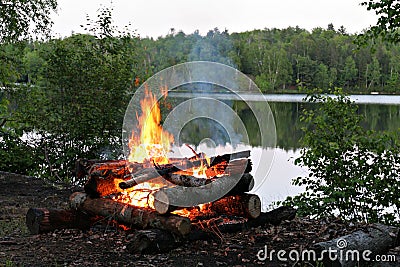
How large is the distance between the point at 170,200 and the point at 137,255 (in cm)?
67

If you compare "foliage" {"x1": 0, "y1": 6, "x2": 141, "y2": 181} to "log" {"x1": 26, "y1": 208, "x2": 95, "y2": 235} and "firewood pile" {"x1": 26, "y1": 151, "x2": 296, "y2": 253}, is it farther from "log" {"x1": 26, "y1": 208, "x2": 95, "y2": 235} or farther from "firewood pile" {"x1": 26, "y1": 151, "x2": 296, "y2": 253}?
"log" {"x1": 26, "y1": 208, "x2": 95, "y2": 235}

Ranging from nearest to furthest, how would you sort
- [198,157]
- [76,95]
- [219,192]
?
[219,192]
[198,157]
[76,95]

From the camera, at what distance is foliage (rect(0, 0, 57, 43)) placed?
9.94 meters

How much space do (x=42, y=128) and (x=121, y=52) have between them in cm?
246

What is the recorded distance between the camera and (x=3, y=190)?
8641 millimetres

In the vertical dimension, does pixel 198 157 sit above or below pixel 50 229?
above

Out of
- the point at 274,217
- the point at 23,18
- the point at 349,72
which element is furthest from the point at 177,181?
the point at 349,72

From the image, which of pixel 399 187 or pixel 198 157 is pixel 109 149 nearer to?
pixel 198 157

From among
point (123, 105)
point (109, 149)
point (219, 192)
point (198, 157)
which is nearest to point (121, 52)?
point (123, 105)

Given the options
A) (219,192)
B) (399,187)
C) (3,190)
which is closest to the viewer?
(219,192)

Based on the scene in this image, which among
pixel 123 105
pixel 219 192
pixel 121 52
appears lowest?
pixel 219 192

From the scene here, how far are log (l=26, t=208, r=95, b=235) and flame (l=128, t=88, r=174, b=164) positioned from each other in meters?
0.97

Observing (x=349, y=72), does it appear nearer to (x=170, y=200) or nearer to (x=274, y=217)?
(x=274, y=217)

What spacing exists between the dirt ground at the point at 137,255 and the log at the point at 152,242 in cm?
6
